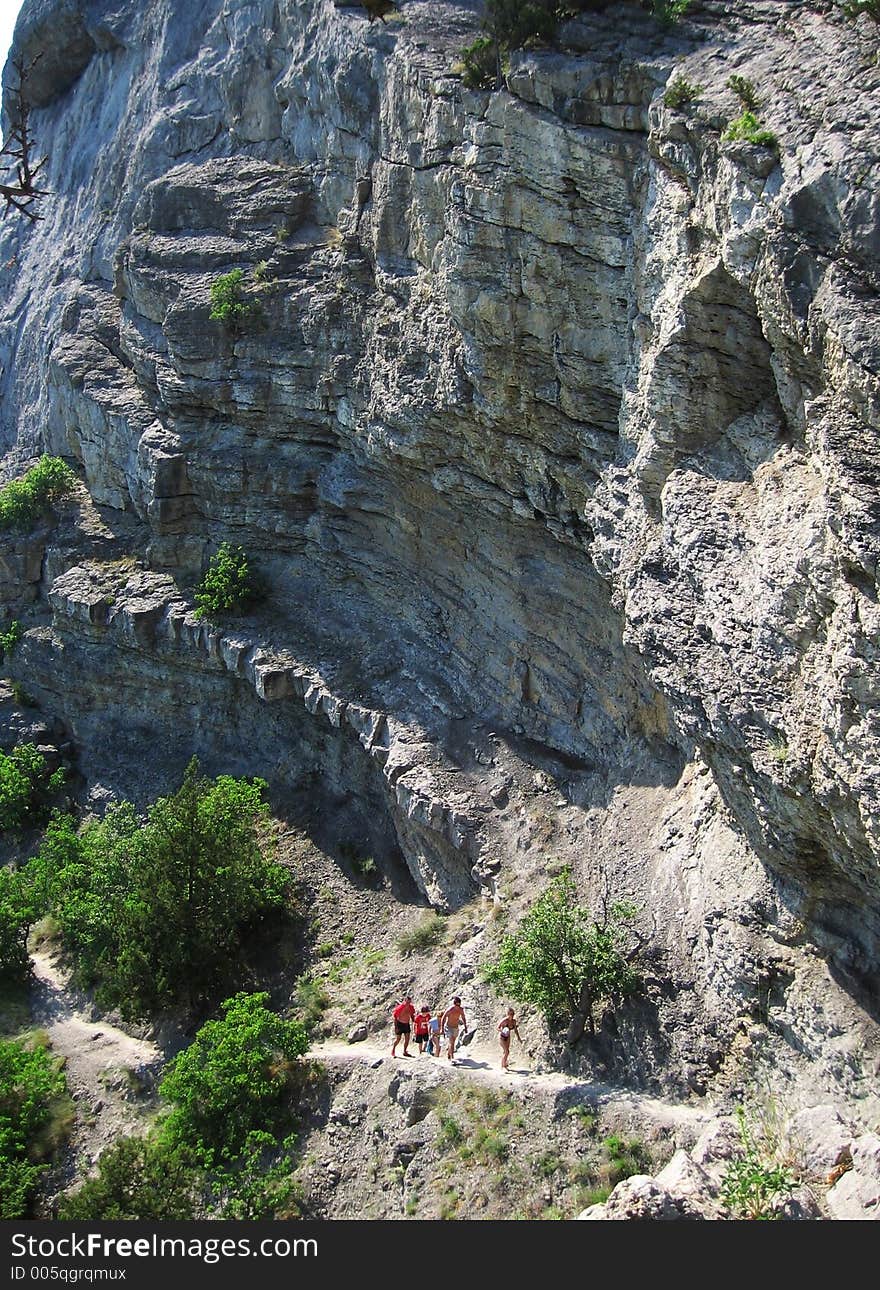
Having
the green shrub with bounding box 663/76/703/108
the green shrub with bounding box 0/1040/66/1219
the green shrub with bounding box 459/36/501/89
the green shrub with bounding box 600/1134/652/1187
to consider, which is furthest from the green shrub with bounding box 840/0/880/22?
the green shrub with bounding box 0/1040/66/1219

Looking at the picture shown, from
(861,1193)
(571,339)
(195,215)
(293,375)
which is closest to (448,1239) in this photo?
(861,1193)

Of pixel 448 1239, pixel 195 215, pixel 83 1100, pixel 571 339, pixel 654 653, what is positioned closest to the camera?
pixel 448 1239

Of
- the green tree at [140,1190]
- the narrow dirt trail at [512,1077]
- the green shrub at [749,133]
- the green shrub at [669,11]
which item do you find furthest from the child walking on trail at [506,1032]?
the green shrub at [669,11]

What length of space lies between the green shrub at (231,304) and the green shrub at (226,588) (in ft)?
20.9

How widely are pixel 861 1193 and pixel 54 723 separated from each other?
26.0 m

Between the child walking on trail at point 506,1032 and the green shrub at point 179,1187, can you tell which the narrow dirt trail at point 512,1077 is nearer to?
the child walking on trail at point 506,1032

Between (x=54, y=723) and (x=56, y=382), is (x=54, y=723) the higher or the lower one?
the lower one

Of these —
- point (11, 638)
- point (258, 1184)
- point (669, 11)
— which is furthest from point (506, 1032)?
point (11, 638)

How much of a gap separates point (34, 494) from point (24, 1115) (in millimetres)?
20201

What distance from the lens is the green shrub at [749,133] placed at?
45.9ft

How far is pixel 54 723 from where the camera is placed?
31.0 metres

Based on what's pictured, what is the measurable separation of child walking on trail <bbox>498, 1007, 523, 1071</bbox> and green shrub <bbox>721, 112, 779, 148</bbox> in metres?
14.5

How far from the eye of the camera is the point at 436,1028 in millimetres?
18266

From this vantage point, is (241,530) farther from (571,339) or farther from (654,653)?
(654,653)
